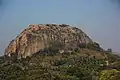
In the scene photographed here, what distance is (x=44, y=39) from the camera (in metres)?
179

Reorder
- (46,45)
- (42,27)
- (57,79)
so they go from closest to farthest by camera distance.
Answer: (57,79), (46,45), (42,27)

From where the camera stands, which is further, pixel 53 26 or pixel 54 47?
pixel 53 26

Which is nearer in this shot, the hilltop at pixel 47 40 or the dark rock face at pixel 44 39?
the hilltop at pixel 47 40

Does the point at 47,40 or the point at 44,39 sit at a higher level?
the point at 44,39

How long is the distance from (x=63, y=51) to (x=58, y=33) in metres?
23.6

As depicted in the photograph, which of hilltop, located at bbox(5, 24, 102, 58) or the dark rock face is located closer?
hilltop, located at bbox(5, 24, 102, 58)

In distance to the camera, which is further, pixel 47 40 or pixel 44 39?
pixel 47 40

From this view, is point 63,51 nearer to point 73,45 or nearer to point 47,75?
point 73,45

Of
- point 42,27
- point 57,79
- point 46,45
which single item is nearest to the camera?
point 57,79

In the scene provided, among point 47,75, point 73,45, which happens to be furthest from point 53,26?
point 47,75

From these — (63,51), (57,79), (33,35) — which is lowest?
(57,79)

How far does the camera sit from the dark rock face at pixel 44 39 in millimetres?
175750

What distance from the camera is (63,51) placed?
16562 centimetres

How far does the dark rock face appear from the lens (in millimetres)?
175750
